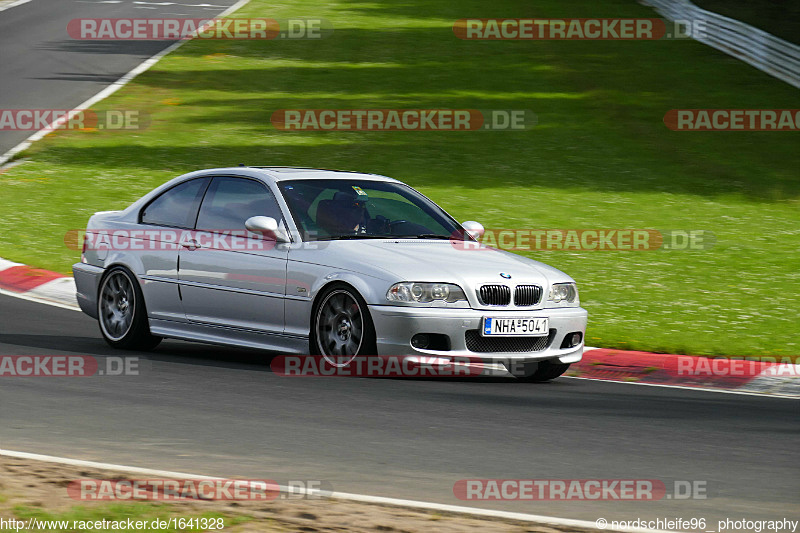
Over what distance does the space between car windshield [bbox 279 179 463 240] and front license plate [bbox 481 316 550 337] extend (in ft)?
4.16

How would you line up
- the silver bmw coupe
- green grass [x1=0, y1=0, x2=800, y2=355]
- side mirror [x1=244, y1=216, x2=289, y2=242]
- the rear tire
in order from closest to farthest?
the silver bmw coupe < side mirror [x1=244, y1=216, x2=289, y2=242] < the rear tire < green grass [x1=0, y1=0, x2=800, y2=355]

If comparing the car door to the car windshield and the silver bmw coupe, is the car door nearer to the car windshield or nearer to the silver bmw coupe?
the silver bmw coupe

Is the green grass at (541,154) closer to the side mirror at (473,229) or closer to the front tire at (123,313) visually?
the side mirror at (473,229)

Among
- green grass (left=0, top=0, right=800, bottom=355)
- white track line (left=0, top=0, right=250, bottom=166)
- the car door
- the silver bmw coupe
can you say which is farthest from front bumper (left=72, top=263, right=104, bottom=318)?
white track line (left=0, top=0, right=250, bottom=166)

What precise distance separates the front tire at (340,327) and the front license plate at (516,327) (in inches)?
32.2

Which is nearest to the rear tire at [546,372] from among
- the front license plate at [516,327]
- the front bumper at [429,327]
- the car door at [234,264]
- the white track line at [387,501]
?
the front license plate at [516,327]

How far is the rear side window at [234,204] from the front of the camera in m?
9.95

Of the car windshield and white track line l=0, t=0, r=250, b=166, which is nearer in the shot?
the car windshield

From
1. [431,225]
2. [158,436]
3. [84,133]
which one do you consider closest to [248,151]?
[84,133]

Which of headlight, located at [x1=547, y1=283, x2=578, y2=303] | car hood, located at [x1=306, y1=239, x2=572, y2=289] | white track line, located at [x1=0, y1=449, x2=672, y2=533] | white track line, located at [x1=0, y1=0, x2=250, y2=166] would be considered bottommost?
white track line, located at [x1=0, y1=449, x2=672, y2=533]

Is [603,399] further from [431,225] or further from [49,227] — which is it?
[49,227]

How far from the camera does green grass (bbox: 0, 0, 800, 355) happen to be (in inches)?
536

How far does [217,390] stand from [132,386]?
1.94 ft

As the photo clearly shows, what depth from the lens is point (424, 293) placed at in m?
8.96
